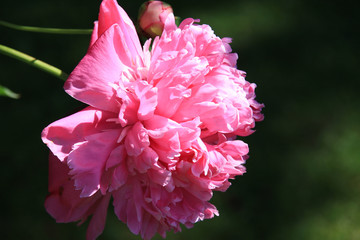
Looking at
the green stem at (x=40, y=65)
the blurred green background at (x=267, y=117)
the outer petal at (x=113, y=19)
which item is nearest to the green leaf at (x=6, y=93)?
the green stem at (x=40, y=65)

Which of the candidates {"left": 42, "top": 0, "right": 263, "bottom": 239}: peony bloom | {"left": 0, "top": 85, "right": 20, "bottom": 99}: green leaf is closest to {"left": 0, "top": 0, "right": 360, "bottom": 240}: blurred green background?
{"left": 0, "top": 85, "right": 20, "bottom": 99}: green leaf

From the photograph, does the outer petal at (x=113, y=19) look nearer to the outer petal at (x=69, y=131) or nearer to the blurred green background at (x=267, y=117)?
the outer petal at (x=69, y=131)

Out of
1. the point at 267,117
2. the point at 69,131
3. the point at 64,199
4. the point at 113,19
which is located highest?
the point at 113,19

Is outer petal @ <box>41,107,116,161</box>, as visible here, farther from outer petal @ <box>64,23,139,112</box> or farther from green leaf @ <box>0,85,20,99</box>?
green leaf @ <box>0,85,20,99</box>

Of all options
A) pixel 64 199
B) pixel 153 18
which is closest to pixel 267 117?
pixel 153 18

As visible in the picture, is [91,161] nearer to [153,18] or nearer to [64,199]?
[64,199]
